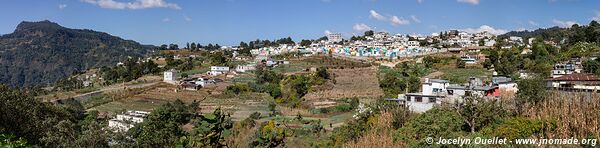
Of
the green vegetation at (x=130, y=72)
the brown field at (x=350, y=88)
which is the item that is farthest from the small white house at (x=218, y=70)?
the brown field at (x=350, y=88)

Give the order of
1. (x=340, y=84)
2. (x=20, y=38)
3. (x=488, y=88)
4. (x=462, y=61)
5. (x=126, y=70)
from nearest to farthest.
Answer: (x=488, y=88)
(x=340, y=84)
(x=462, y=61)
(x=126, y=70)
(x=20, y=38)

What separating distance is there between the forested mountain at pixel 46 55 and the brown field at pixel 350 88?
88.2 meters

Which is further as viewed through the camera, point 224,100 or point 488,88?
point 224,100

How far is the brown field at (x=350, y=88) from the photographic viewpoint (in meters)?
34.9

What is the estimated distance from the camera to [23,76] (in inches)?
4857

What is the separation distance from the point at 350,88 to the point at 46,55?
394ft

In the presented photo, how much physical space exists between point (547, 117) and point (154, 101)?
29323 mm

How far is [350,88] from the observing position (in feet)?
123

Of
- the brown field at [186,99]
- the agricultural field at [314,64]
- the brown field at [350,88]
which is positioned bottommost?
the brown field at [186,99]

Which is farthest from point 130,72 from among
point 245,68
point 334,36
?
point 334,36

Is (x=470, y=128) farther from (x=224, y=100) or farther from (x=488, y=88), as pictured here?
(x=224, y=100)

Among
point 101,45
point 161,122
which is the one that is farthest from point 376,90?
point 101,45

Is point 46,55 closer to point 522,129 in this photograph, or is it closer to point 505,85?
point 505,85

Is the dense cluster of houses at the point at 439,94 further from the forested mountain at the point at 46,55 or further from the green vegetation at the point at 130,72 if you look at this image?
the forested mountain at the point at 46,55
